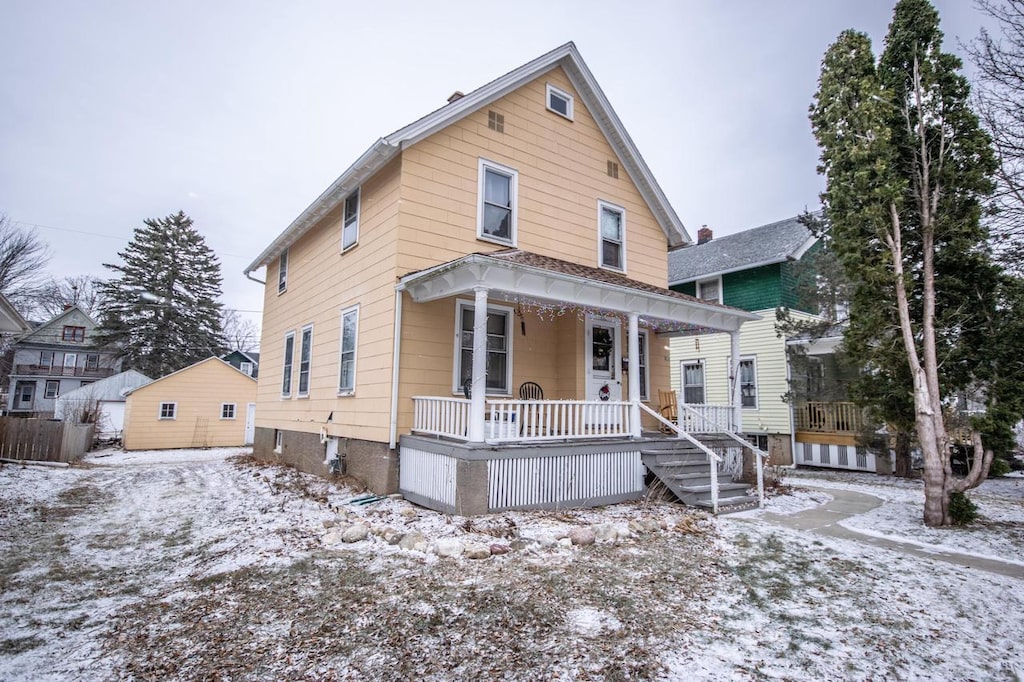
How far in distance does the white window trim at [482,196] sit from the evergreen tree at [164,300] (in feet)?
112

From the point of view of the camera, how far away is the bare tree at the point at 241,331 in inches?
1976

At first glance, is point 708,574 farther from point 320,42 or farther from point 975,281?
point 320,42

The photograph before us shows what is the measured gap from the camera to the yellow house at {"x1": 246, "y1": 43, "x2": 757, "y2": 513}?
802 cm

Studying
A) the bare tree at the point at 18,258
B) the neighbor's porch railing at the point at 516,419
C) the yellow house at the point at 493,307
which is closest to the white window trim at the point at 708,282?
the yellow house at the point at 493,307

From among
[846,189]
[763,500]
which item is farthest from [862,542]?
[846,189]

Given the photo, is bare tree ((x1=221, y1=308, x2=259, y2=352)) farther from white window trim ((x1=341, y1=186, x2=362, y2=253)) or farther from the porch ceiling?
the porch ceiling

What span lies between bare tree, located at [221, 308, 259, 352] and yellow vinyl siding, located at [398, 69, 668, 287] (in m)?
46.9

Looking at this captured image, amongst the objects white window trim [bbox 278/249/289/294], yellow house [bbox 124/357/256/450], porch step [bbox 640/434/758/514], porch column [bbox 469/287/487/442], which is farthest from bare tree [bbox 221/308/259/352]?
porch step [bbox 640/434/758/514]

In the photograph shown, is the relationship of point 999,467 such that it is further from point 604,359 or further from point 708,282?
point 708,282

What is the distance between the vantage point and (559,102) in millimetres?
11664

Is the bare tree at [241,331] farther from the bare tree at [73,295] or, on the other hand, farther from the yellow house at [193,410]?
the yellow house at [193,410]

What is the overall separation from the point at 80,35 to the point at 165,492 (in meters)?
12.1

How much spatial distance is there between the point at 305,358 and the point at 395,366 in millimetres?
5248

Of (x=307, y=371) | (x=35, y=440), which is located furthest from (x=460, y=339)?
(x=35, y=440)
